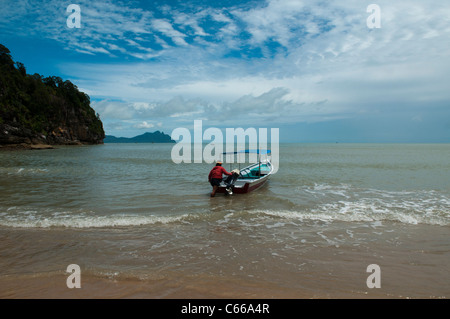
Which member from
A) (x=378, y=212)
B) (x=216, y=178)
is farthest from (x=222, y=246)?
(x=378, y=212)

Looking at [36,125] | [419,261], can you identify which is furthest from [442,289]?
[36,125]

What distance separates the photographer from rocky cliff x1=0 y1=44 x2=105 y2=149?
2096 inches

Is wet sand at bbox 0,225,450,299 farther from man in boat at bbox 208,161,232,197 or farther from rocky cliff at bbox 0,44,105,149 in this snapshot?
rocky cliff at bbox 0,44,105,149

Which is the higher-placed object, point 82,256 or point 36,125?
point 36,125

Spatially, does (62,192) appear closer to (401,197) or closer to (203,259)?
(203,259)

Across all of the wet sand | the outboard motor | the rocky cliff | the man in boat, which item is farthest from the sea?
the rocky cliff

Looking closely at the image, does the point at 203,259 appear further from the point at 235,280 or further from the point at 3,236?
the point at 3,236

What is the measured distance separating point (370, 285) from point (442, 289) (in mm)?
1214

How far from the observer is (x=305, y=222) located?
850cm

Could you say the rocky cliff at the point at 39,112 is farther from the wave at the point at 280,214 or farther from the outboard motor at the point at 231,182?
the outboard motor at the point at 231,182

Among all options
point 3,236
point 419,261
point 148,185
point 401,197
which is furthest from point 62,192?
point 401,197

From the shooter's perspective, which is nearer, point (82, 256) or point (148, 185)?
point (82, 256)
